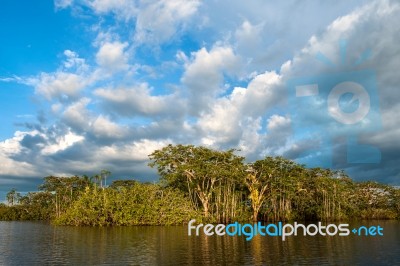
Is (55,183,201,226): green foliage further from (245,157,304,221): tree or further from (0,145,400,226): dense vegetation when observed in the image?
(245,157,304,221): tree

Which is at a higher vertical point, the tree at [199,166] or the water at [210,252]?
the tree at [199,166]

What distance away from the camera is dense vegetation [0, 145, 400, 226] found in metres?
58.2

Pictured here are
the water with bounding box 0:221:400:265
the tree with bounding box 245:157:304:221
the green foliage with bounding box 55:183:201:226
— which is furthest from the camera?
the tree with bounding box 245:157:304:221

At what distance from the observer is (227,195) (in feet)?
206

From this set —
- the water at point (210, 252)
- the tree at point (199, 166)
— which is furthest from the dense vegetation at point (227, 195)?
the water at point (210, 252)

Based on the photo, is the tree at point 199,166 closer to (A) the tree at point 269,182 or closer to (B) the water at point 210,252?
(A) the tree at point 269,182

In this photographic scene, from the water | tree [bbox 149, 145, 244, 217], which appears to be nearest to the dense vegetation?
tree [bbox 149, 145, 244, 217]

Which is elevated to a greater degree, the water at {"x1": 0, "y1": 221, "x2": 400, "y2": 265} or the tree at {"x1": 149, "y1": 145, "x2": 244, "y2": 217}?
the tree at {"x1": 149, "y1": 145, "x2": 244, "y2": 217}

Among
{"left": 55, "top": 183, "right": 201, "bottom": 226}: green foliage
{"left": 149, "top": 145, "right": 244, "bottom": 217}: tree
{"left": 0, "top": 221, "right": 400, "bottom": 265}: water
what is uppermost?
{"left": 149, "top": 145, "right": 244, "bottom": 217}: tree

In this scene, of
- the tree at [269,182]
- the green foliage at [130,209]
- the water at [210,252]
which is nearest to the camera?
the water at [210,252]

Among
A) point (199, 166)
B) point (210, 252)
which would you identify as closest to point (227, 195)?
point (199, 166)

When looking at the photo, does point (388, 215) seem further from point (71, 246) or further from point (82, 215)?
point (71, 246)

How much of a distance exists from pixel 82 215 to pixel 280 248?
3747 cm

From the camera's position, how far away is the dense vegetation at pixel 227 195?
5819 cm
